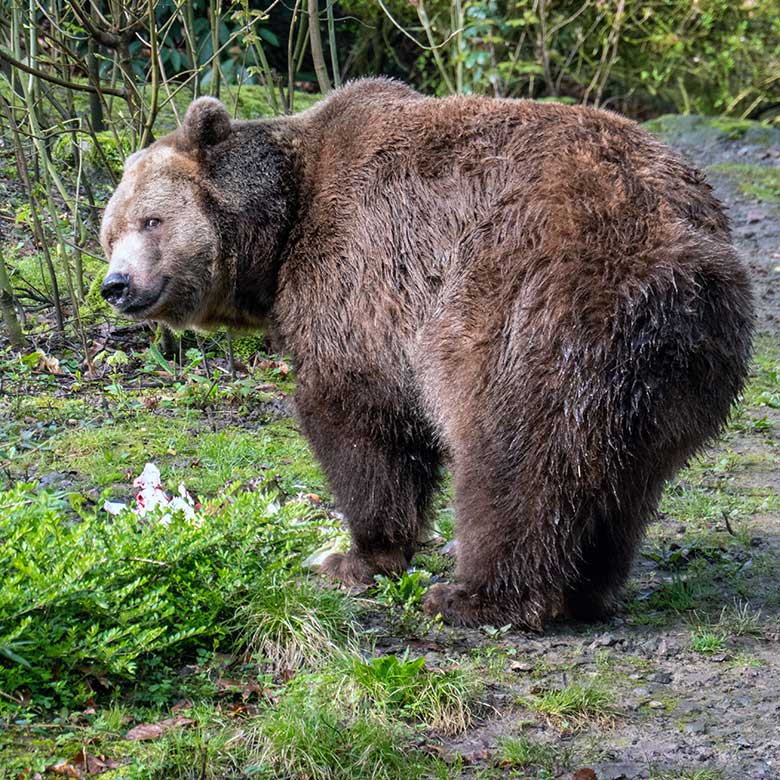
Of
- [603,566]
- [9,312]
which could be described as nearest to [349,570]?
[603,566]

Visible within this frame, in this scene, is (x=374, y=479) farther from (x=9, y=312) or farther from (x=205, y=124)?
(x=9, y=312)

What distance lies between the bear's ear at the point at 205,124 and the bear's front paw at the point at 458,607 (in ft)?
8.06

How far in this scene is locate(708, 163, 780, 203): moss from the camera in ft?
47.4

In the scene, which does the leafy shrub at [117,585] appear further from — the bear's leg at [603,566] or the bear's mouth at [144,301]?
the bear's leg at [603,566]

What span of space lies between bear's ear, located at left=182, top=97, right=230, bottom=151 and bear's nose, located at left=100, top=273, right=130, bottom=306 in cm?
74

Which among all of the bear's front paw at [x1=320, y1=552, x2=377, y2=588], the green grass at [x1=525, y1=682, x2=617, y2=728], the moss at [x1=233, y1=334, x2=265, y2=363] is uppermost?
the green grass at [x1=525, y1=682, x2=617, y2=728]

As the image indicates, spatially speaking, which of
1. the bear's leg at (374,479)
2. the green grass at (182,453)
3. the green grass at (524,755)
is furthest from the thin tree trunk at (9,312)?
the green grass at (524,755)

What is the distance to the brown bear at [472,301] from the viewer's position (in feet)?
15.9

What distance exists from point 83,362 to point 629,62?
41.1 feet

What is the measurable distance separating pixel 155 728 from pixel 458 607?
160 centimetres

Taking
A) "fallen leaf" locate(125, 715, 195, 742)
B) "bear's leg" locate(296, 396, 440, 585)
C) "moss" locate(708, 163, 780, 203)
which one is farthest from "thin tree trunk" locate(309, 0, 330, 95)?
"moss" locate(708, 163, 780, 203)

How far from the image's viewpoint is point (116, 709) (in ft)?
14.0

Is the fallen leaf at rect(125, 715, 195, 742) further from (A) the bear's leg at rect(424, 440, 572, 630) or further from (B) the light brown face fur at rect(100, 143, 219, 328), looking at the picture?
(B) the light brown face fur at rect(100, 143, 219, 328)

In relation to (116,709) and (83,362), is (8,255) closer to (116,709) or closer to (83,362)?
(83,362)
